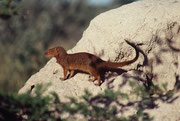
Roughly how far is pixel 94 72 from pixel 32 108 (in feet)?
5.05

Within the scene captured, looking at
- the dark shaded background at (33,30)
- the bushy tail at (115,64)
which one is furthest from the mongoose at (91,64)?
the dark shaded background at (33,30)

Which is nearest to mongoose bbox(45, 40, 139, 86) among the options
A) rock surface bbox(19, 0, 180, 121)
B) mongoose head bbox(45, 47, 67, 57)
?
rock surface bbox(19, 0, 180, 121)

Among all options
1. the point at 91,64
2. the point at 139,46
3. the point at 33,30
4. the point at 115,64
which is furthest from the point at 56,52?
the point at 33,30

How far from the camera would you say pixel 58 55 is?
4.80 meters

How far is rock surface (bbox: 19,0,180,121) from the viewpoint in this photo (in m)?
4.24

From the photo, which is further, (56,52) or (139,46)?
(56,52)

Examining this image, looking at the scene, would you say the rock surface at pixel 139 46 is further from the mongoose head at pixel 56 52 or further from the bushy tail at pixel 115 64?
the mongoose head at pixel 56 52

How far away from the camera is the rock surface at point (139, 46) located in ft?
13.9

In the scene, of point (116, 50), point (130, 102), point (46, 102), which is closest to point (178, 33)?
point (116, 50)

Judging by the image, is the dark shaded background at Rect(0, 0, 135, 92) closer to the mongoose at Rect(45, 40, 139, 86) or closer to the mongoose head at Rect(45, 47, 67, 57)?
the mongoose head at Rect(45, 47, 67, 57)

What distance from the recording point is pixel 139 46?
435cm

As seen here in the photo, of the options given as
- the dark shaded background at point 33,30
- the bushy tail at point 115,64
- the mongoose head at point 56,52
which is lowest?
the bushy tail at point 115,64

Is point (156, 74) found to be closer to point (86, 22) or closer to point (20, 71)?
point (20, 71)

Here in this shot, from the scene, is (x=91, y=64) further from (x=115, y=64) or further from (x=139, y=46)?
(x=139, y=46)
